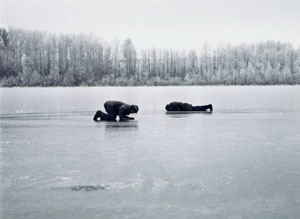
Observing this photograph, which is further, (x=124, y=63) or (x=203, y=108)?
(x=124, y=63)

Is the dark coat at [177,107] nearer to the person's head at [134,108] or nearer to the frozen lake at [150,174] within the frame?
the person's head at [134,108]

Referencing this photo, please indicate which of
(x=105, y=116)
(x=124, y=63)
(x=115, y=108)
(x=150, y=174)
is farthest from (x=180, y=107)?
(x=124, y=63)

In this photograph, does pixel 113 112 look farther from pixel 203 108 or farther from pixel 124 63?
pixel 124 63

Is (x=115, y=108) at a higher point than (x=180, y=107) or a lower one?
higher

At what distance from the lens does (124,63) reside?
12025 centimetres

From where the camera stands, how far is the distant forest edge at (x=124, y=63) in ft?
336

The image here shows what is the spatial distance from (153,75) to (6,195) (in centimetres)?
12270

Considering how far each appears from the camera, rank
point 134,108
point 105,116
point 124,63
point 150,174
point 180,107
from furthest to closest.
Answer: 1. point 124,63
2. point 180,107
3. point 105,116
4. point 134,108
5. point 150,174

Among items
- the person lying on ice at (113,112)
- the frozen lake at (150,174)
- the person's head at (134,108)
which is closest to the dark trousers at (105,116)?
the person lying on ice at (113,112)

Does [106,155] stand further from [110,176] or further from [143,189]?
[143,189]

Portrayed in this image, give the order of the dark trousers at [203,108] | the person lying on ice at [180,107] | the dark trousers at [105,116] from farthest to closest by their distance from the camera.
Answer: the person lying on ice at [180,107] < the dark trousers at [203,108] < the dark trousers at [105,116]

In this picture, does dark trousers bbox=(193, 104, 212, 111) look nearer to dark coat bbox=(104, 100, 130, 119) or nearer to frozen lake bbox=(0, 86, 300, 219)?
dark coat bbox=(104, 100, 130, 119)

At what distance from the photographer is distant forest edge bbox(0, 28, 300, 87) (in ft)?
336

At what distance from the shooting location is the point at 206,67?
128 m
